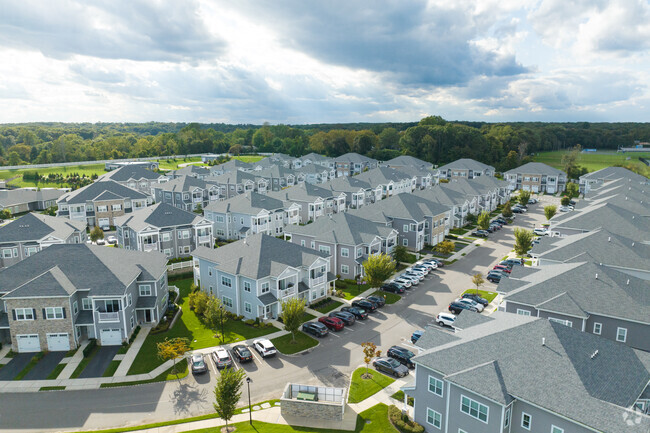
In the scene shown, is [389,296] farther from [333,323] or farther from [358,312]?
[333,323]

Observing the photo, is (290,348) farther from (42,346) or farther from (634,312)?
(634,312)

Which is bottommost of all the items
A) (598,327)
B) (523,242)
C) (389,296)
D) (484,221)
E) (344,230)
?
(389,296)

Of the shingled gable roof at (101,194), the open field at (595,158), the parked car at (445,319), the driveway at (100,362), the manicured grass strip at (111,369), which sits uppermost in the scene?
the open field at (595,158)

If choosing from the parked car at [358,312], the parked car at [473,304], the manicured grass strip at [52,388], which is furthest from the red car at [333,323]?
the manicured grass strip at [52,388]

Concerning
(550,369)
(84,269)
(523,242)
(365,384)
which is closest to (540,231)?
(523,242)

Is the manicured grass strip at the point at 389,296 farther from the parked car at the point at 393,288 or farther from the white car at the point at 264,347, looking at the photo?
the white car at the point at 264,347

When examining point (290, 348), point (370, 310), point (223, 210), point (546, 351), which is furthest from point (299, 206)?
point (546, 351)
